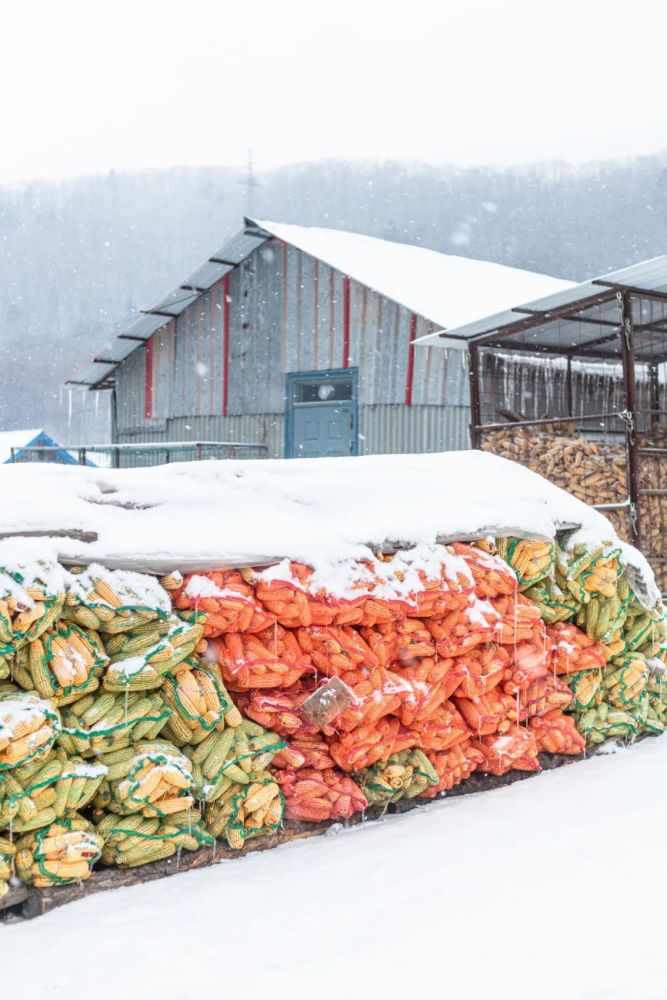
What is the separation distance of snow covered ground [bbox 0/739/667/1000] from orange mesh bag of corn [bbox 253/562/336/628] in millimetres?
1009

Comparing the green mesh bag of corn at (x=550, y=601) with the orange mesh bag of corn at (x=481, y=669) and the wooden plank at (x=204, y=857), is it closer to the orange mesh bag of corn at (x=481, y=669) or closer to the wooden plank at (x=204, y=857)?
the orange mesh bag of corn at (x=481, y=669)

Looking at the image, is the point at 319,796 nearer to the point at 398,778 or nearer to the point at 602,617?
the point at 398,778

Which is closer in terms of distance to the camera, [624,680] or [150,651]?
[150,651]

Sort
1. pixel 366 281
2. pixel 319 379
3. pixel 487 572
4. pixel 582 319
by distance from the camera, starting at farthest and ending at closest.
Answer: pixel 319 379 < pixel 366 281 < pixel 582 319 < pixel 487 572

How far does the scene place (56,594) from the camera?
13.0 feet

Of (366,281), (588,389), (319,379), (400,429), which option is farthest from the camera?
(319,379)

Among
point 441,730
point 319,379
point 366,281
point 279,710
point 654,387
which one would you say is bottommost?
point 441,730

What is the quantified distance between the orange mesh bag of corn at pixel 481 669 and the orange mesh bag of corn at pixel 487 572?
297 mm

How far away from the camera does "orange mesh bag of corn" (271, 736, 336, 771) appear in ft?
15.0

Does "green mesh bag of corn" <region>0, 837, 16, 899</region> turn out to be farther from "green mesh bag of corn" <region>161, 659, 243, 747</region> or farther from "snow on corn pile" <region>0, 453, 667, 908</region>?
"green mesh bag of corn" <region>161, 659, 243, 747</region>

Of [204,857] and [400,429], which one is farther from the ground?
[400,429]

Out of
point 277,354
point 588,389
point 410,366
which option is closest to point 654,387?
point 588,389

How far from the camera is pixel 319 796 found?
4.63 metres

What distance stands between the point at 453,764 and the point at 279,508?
Answer: 1.60 meters
